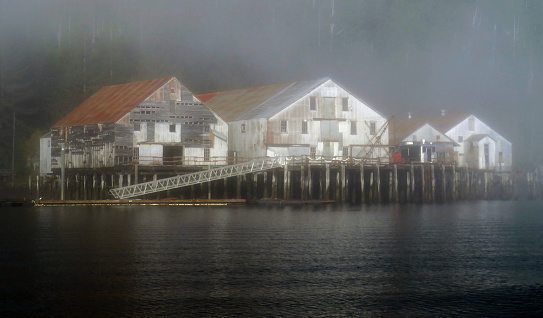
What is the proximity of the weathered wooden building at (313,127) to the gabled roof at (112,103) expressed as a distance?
10.2 meters

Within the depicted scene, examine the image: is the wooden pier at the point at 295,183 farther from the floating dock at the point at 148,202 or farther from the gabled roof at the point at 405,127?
the gabled roof at the point at 405,127

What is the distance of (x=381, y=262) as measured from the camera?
3619 cm

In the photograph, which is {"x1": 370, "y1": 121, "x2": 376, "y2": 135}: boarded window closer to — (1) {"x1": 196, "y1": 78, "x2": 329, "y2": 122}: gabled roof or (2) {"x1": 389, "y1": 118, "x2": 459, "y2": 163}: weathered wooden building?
(1) {"x1": 196, "y1": 78, "x2": 329, "y2": 122}: gabled roof

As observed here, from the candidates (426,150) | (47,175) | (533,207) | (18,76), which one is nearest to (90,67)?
(18,76)

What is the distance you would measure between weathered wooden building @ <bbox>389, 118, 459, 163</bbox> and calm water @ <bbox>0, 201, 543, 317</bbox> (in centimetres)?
3258

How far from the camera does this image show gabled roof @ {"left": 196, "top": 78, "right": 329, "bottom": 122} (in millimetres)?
78750

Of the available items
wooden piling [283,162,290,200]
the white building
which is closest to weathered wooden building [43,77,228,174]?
wooden piling [283,162,290,200]

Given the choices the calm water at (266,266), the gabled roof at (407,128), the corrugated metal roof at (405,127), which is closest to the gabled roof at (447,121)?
the gabled roof at (407,128)

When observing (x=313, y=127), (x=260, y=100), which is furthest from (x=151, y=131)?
(x=260, y=100)

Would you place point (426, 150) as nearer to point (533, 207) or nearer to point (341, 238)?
point (533, 207)

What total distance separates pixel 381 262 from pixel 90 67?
277 feet

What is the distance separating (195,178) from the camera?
67375 millimetres

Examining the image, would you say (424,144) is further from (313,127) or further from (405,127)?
(313,127)

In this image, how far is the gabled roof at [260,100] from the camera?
78750 millimetres
